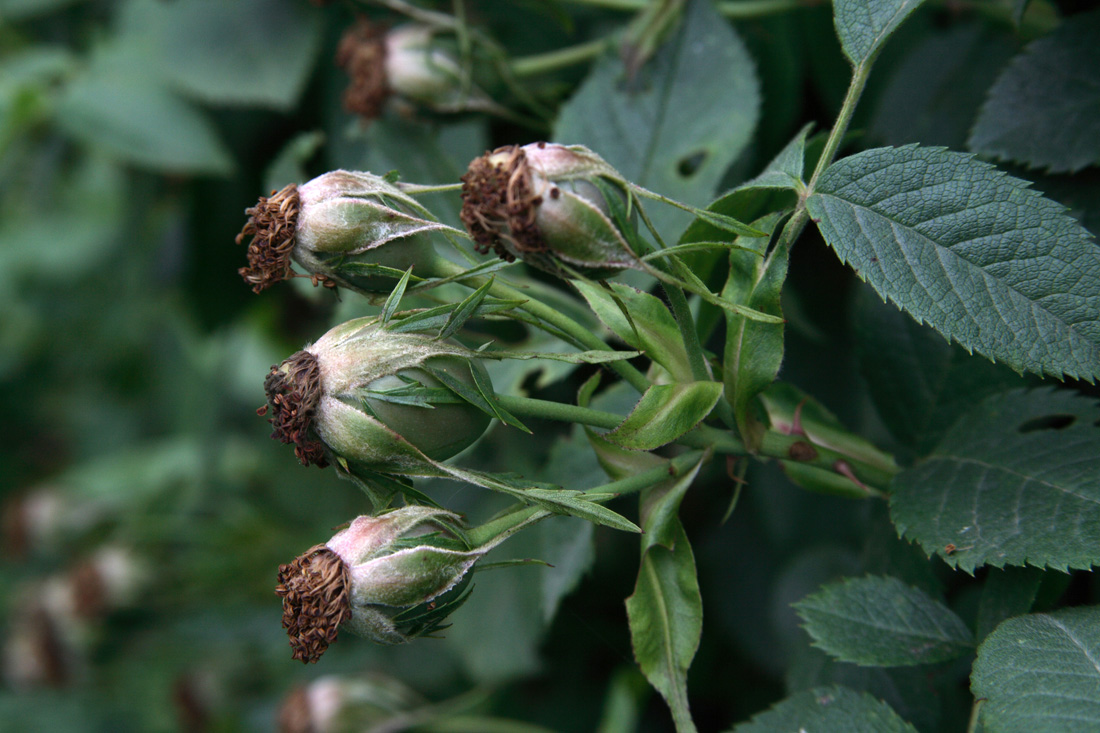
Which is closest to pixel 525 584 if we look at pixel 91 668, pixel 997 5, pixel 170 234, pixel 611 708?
pixel 611 708

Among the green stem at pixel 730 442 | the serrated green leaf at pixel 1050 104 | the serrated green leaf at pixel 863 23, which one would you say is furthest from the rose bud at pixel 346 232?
the serrated green leaf at pixel 1050 104

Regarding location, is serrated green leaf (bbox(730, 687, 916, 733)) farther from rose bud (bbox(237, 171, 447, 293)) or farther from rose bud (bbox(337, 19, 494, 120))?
rose bud (bbox(337, 19, 494, 120))

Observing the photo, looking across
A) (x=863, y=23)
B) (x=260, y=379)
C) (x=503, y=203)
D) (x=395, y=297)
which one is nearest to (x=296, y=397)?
(x=395, y=297)

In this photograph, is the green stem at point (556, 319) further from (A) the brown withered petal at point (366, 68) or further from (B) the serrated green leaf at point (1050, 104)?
(A) the brown withered petal at point (366, 68)

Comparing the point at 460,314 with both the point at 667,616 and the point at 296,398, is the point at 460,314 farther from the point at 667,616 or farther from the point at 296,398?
the point at 667,616

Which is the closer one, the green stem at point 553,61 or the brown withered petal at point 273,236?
the brown withered petal at point 273,236

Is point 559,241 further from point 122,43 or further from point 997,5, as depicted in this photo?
point 122,43
